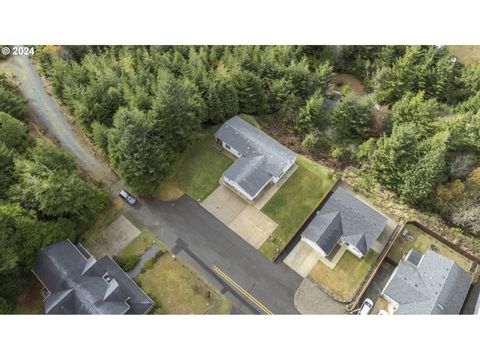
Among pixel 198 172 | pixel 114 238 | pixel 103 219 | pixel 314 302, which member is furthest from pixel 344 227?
pixel 103 219

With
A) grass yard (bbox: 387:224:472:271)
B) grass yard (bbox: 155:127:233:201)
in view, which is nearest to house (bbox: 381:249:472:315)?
grass yard (bbox: 387:224:472:271)

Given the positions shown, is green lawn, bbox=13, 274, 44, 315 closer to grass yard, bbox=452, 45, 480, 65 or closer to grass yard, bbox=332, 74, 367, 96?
grass yard, bbox=332, 74, 367, 96

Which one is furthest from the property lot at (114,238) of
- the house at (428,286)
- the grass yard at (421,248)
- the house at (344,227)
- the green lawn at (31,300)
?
the grass yard at (421,248)

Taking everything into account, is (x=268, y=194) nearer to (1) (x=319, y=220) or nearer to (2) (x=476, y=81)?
(1) (x=319, y=220)

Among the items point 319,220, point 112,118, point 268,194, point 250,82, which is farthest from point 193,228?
point 250,82

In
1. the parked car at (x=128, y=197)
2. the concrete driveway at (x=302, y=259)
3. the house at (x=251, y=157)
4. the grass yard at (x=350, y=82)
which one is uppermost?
the grass yard at (x=350, y=82)

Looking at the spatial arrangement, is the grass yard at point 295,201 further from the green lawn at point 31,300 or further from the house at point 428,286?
the green lawn at point 31,300
